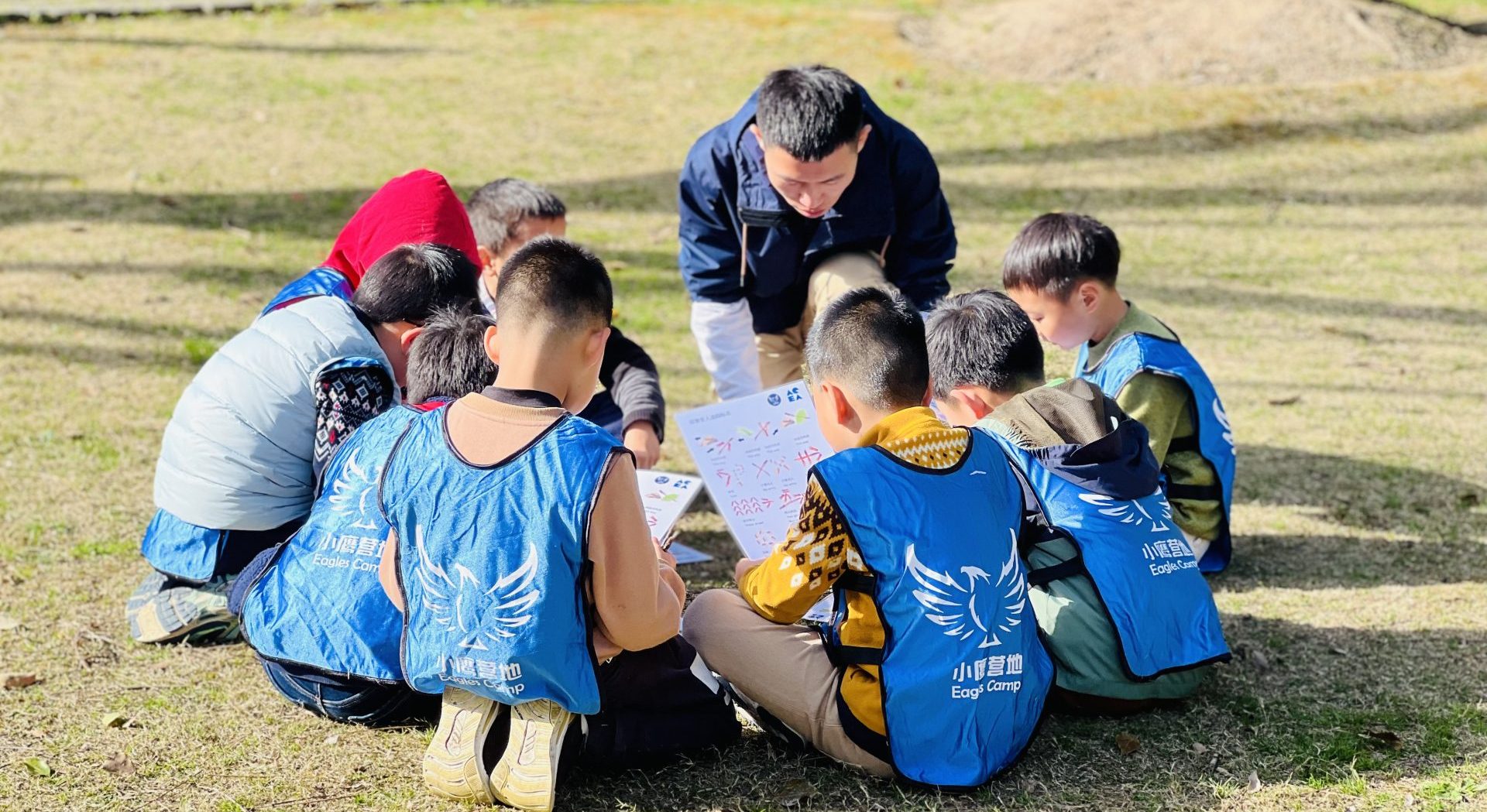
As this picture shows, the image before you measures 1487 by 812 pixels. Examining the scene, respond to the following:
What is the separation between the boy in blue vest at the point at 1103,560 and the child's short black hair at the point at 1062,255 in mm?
761

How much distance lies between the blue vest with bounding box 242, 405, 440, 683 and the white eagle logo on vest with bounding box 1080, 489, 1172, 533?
1617 mm

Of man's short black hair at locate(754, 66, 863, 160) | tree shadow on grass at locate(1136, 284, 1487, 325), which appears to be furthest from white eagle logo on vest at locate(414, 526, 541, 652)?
tree shadow on grass at locate(1136, 284, 1487, 325)

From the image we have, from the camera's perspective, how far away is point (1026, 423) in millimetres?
3375

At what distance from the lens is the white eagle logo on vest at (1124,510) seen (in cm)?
333

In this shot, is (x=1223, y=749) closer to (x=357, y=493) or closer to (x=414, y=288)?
(x=357, y=493)

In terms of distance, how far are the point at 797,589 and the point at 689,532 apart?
1.69 metres

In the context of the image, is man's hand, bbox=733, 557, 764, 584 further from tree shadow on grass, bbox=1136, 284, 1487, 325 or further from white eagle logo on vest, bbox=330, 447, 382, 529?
tree shadow on grass, bbox=1136, 284, 1487, 325

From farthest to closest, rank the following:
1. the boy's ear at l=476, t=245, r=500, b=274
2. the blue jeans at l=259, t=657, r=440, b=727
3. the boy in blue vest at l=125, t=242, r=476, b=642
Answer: the boy's ear at l=476, t=245, r=500, b=274 < the boy in blue vest at l=125, t=242, r=476, b=642 < the blue jeans at l=259, t=657, r=440, b=727

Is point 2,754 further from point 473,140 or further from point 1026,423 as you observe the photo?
point 473,140

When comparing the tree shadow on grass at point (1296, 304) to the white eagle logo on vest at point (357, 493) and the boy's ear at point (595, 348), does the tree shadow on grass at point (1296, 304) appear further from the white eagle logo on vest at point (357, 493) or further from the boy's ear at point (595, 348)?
the white eagle logo on vest at point (357, 493)

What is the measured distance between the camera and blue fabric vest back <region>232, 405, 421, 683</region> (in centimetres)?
315

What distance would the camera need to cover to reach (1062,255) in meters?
4.10

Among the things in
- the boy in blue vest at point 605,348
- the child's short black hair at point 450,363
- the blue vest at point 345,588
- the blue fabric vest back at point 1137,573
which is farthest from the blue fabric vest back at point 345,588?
the blue fabric vest back at point 1137,573

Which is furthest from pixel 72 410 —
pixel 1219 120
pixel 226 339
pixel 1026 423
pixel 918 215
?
pixel 1219 120
